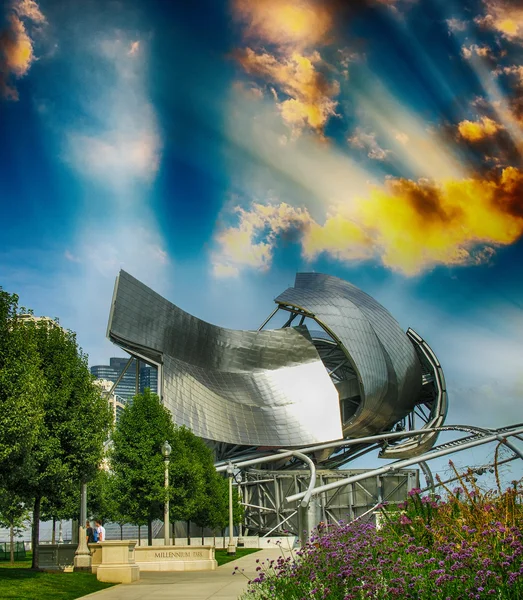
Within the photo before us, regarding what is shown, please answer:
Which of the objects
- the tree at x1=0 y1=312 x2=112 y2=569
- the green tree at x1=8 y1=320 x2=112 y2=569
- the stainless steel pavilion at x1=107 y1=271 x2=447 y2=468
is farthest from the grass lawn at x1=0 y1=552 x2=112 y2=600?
the stainless steel pavilion at x1=107 y1=271 x2=447 y2=468

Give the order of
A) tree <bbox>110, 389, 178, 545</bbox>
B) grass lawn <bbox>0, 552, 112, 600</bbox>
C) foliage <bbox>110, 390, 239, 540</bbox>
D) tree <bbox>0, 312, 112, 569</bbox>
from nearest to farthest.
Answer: grass lawn <bbox>0, 552, 112, 600</bbox> < tree <bbox>0, 312, 112, 569</bbox> < tree <bbox>110, 389, 178, 545</bbox> < foliage <bbox>110, 390, 239, 540</bbox>

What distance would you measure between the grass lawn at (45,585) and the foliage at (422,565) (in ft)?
23.9

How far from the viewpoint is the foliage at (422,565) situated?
8539mm

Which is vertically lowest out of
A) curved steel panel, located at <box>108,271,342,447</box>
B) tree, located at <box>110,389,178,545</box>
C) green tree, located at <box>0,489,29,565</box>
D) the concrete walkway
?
the concrete walkway

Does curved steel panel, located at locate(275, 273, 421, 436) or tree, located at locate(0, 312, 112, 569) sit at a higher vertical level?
curved steel panel, located at locate(275, 273, 421, 436)

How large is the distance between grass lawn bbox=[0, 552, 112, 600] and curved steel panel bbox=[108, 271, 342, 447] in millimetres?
37002

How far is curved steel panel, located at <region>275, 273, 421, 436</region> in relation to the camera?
77125mm

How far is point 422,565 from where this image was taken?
361 inches

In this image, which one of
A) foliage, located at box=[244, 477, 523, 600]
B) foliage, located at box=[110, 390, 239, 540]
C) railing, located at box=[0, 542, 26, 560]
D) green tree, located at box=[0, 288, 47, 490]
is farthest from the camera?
railing, located at box=[0, 542, 26, 560]

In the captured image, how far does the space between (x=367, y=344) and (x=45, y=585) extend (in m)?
60.7

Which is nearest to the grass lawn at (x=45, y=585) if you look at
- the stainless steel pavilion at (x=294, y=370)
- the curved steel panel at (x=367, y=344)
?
the stainless steel pavilion at (x=294, y=370)

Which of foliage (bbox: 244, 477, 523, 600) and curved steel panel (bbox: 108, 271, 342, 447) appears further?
curved steel panel (bbox: 108, 271, 342, 447)

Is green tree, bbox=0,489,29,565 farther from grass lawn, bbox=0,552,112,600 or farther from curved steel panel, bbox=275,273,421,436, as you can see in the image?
curved steel panel, bbox=275,273,421,436

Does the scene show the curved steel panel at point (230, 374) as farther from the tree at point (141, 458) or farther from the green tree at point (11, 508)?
the tree at point (141, 458)
